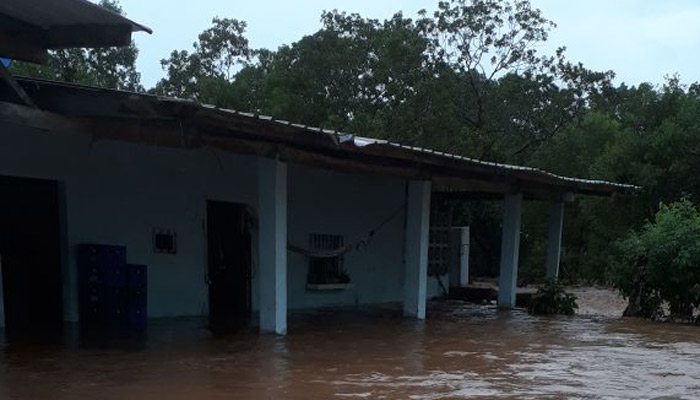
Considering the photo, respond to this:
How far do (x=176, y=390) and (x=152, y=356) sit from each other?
1.79 metres

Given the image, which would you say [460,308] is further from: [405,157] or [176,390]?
[176,390]

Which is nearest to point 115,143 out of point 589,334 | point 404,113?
point 589,334

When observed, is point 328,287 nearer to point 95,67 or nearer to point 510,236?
point 510,236

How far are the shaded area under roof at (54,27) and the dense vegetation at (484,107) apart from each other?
14409mm

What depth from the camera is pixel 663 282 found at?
13.4 meters

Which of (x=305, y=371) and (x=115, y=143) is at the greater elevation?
(x=115, y=143)

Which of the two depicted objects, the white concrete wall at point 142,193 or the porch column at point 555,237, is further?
the porch column at point 555,237

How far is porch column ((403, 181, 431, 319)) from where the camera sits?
39.9 feet

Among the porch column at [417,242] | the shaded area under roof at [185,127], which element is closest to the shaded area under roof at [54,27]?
the shaded area under roof at [185,127]

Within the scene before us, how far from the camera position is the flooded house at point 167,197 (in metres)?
7.48

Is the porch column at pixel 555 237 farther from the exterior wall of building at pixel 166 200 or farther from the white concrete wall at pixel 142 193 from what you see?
the white concrete wall at pixel 142 193

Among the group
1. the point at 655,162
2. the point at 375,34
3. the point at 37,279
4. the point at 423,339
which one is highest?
the point at 375,34

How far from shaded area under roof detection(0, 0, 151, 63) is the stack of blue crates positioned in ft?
8.72

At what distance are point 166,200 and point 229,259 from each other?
1827 mm
